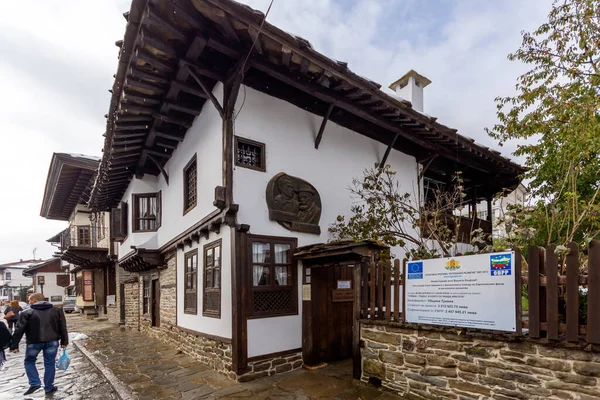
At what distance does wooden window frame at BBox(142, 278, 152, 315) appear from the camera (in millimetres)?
11534

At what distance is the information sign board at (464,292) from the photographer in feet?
12.5

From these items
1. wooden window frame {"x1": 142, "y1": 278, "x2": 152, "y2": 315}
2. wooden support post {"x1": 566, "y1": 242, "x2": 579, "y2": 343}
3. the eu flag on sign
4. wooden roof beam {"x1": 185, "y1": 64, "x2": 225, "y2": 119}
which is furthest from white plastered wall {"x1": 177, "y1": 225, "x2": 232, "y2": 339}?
wooden support post {"x1": 566, "y1": 242, "x2": 579, "y2": 343}

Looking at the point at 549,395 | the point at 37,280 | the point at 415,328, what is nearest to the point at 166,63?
the point at 415,328

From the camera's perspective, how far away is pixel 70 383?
20.2ft

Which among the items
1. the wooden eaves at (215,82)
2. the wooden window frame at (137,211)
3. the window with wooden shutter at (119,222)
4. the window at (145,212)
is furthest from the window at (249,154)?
the window with wooden shutter at (119,222)

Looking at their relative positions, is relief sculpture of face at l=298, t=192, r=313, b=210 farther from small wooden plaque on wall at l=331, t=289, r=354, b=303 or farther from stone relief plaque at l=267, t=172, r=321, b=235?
small wooden plaque on wall at l=331, t=289, r=354, b=303

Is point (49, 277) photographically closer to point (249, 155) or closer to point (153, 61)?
point (249, 155)

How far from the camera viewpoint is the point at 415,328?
4.62 metres

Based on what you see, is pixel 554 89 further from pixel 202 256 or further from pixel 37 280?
pixel 37 280

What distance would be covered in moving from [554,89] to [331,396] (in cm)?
768

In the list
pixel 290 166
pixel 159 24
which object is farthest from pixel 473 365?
pixel 159 24

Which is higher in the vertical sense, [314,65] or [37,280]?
[314,65]

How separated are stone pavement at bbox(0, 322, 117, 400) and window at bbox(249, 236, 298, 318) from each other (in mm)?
2635

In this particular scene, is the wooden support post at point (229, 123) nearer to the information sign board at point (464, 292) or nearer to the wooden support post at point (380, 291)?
the wooden support post at point (380, 291)
